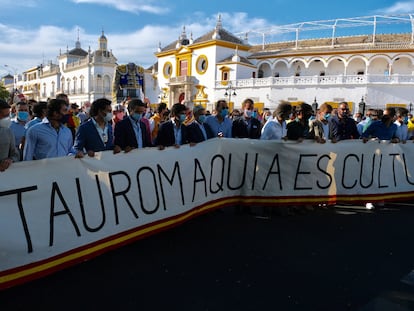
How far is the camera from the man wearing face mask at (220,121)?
7.07m

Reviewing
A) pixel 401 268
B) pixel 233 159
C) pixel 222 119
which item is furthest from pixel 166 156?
pixel 401 268

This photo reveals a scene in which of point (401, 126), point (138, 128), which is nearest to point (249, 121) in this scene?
point (138, 128)

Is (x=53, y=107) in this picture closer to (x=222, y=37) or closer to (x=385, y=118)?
(x=385, y=118)

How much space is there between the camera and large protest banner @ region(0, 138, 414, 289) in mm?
3492

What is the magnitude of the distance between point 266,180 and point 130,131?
7.42 feet

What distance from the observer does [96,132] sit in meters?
4.68

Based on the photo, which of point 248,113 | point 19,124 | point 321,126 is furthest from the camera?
point 248,113

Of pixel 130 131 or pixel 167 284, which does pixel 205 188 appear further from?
pixel 167 284

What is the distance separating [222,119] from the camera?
285 inches

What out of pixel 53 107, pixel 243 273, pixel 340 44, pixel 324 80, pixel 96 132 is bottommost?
pixel 243 273

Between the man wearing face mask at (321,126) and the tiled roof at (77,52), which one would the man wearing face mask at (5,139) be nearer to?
the man wearing face mask at (321,126)

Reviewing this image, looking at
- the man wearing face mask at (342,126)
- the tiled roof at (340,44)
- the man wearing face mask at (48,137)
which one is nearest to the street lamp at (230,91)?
the tiled roof at (340,44)

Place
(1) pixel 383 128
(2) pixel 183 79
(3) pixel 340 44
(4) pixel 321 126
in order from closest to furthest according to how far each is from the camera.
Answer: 1. (1) pixel 383 128
2. (4) pixel 321 126
3. (3) pixel 340 44
4. (2) pixel 183 79

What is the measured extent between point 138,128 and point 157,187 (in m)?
1.16
